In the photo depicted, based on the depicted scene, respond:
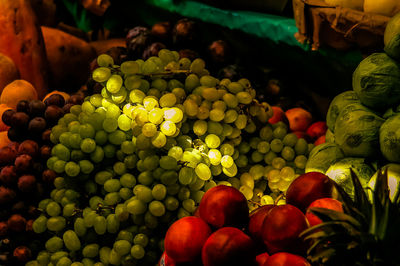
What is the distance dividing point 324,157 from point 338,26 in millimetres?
452

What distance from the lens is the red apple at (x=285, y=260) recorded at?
0.79 meters

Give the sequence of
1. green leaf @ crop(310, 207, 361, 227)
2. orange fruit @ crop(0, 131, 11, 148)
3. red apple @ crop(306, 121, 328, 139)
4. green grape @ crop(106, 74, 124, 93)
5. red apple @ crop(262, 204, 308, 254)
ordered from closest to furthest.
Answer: green leaf @ crop(310, 207, 361, 227), red apple @ crop(262, 204, 308, 254), green grape @ crop(106, 74, 124, 93), orange fruit @ crop(0, 131, 11, 148), red apple @ crop(306, 121, 328, 139)

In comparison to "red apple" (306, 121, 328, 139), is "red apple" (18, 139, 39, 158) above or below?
above

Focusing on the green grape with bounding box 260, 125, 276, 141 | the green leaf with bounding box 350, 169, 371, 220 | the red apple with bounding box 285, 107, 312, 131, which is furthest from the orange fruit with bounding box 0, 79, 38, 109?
the green leaf with bounding box 350, 169, 371, 220

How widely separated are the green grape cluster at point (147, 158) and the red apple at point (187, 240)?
0.22m

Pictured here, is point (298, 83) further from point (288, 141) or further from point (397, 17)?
point (397, 17)

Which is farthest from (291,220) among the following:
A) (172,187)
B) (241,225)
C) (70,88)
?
(70,88)

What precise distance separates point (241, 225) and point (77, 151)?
0.60m

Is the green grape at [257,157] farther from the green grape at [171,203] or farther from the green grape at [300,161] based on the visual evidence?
the green grape at [171,203]

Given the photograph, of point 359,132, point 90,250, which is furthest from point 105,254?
point 359,132

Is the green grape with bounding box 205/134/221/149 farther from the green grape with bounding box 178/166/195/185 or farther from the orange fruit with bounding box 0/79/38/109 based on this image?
the orange fruit with bounding box 0/79/38/109

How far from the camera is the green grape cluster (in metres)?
1.17

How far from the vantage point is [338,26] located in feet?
4.30

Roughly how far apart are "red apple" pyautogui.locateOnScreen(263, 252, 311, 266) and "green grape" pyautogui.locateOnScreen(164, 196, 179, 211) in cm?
41
